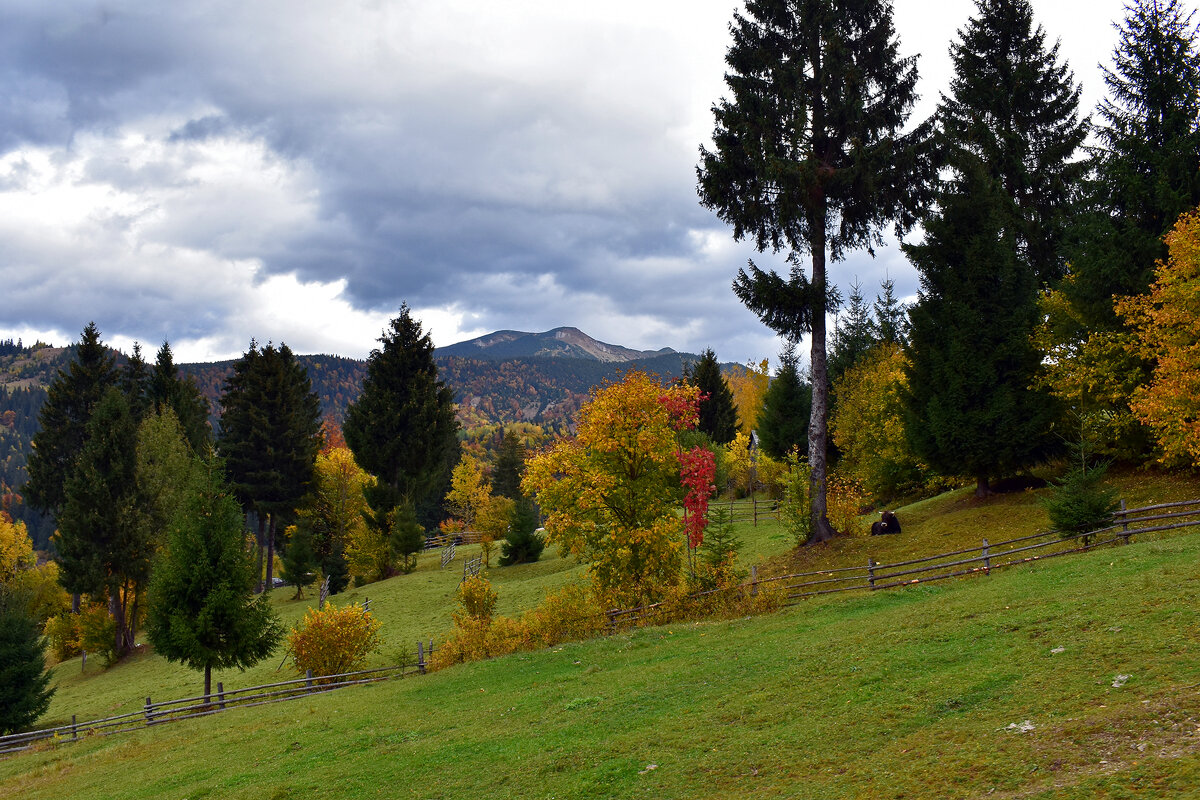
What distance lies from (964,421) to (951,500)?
5.60 metres

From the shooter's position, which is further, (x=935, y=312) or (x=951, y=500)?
(x=951, y=500)

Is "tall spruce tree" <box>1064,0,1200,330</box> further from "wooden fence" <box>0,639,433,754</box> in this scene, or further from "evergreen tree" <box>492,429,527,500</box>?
"evergreen tree" <box>492,429,527,500</box>

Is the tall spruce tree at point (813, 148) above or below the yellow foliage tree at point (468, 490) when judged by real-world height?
above

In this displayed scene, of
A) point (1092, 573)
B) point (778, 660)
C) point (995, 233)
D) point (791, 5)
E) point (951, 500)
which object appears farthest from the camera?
point (951, 500)

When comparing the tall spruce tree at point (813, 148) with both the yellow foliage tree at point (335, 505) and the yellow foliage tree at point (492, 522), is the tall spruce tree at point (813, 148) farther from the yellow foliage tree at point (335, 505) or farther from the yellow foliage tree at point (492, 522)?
the yellow foliage tree at point (335, 505)

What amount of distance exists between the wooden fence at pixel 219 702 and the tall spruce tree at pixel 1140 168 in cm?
2795

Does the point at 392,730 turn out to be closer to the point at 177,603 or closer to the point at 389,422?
the point at 177,603

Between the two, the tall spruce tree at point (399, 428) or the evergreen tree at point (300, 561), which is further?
the tall spruce tree at point (399, 428)

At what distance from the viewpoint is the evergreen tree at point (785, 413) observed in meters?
53.3

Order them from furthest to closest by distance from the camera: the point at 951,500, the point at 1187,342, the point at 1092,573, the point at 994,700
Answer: the point at 951,500
the point at 1187,342
the point at 1092,573
the point at 994,700

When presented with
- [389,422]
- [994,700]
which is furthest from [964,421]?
[389,422]

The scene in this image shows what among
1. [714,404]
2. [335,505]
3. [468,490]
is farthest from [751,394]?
[335,505]

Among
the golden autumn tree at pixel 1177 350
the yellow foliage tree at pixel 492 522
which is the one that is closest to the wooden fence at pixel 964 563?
the golden autumn tree at pixel 1177 350

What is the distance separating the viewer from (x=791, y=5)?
83.6ft
